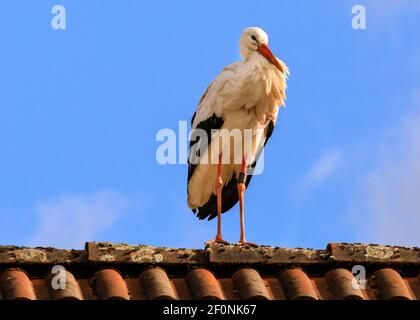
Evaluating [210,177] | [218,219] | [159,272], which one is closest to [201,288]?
[159,272]

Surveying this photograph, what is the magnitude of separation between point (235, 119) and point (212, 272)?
230 inches

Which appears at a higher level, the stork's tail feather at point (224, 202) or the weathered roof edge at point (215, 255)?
the stork's tail feather at point (224, 202)

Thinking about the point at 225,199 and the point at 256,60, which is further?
the point at 225,199

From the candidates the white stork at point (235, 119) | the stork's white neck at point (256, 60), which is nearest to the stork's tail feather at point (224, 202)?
the white stork at point (235, 119)

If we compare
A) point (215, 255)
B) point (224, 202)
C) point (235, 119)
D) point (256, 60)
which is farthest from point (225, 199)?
point (215, 255)

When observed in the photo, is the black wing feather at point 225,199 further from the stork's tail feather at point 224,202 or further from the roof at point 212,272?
the roof at point 212,272

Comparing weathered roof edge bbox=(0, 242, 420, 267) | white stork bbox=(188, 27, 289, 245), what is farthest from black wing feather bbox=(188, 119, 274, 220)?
weathered roof edge bbox=(0, 242, 420, 267)

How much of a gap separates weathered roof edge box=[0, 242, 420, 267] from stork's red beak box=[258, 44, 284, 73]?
18.6 ft

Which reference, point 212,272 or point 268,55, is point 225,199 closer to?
point 268,55

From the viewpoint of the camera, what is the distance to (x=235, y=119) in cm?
1316

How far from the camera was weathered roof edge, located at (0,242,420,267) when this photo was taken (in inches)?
283

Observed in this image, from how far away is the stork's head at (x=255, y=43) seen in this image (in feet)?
43.7
